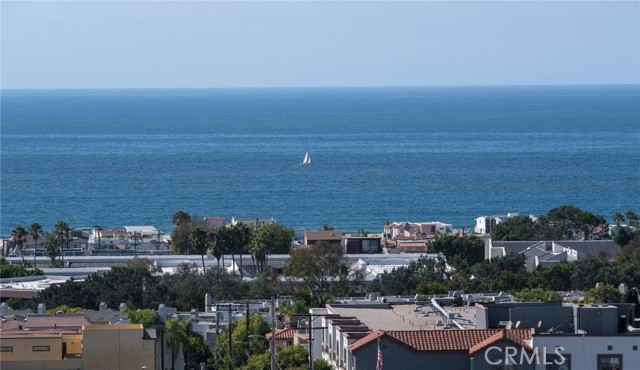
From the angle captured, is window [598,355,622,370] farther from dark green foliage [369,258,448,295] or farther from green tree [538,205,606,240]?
green tree [538,205,606,240]

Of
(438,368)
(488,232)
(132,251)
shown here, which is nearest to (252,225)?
(132,251)

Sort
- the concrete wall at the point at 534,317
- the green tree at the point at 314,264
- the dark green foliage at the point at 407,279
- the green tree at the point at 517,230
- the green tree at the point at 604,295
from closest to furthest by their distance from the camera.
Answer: the concrete wall at the point at 534,317, the green tree at the point at 604,295, the dark green foliage at the point at 407,279, the green tree at the point at 314,264, the green tree at the point at 517,230

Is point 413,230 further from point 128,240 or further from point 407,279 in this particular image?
point 407,279

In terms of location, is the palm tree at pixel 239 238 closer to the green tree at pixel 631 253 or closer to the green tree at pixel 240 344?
the green tree at pixel 631 253

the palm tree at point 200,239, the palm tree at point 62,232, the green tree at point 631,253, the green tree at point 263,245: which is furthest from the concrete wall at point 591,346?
the palm tree at point 62,232

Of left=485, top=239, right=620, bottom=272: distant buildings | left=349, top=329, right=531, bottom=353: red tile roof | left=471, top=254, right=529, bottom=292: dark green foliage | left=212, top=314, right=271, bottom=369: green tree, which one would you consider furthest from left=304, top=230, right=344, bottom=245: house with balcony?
left=349, top=329, right=531, bottom=353: red tile roof

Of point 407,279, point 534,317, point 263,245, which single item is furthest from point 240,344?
point 263,245
